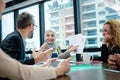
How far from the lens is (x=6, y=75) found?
2.62 ft

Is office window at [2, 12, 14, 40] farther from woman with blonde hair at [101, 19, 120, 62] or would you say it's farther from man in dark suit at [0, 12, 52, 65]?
woman with blonde hair at [101, 19, 120, 62]

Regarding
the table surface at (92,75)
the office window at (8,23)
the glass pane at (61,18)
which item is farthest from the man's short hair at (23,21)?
the office window at (8,23)

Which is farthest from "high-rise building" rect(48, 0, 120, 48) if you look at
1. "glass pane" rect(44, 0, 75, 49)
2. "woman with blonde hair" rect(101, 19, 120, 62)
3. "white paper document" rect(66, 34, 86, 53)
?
"white paper document" rect(66, 34, 86, 53)

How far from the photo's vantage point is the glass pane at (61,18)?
4461 millimetres

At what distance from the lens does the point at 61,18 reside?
4664 millimetres

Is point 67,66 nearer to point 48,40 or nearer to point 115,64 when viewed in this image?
point 115,64

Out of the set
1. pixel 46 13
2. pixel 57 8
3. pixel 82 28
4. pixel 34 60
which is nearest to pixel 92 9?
pixel 82 28

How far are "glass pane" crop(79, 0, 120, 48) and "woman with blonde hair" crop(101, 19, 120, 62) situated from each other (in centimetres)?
126

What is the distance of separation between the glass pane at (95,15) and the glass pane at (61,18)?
0.32m

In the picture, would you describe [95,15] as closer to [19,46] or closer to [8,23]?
[19,46]

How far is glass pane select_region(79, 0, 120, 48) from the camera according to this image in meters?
3.65

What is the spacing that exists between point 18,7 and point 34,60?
4339mm

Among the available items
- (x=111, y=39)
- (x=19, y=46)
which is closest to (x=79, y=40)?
(x=111, y=39)

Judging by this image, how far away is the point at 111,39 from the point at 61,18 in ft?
7.98
